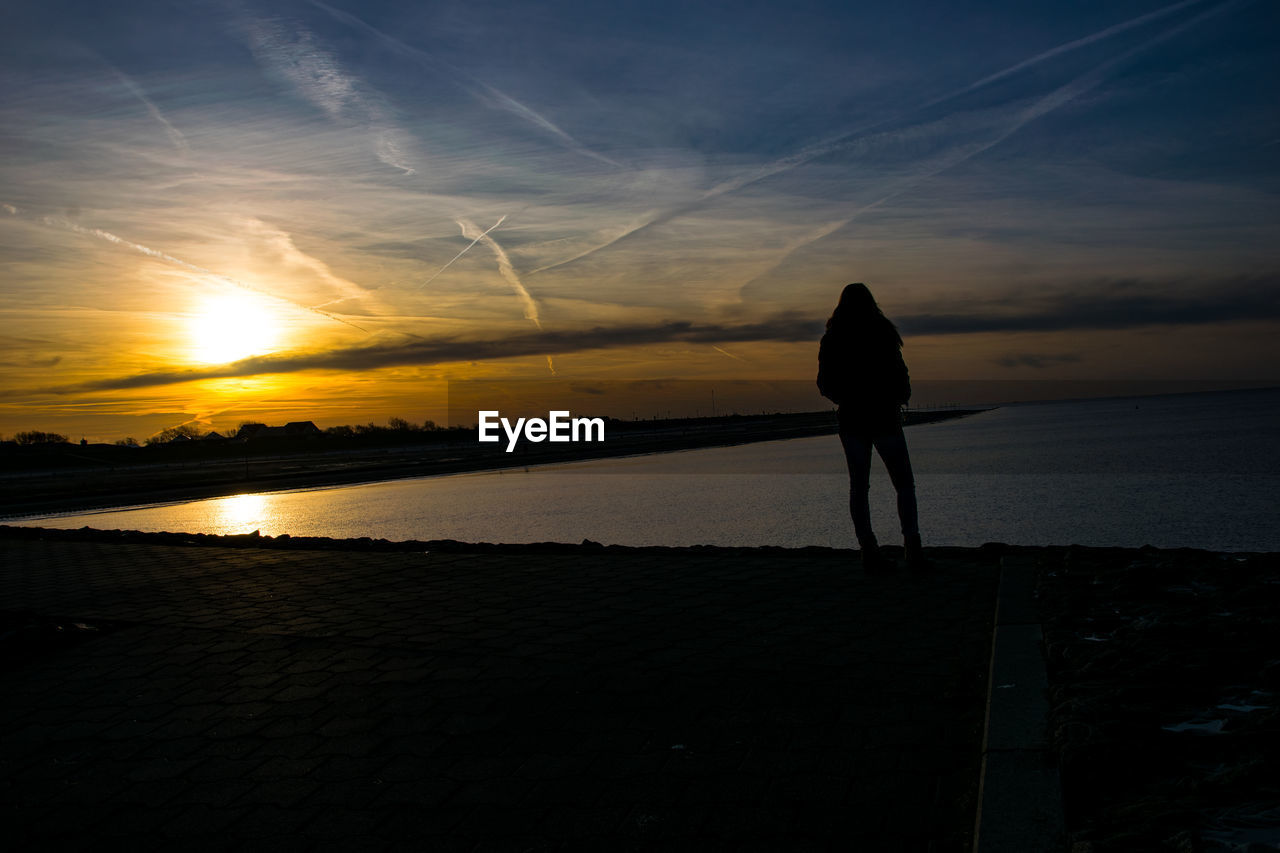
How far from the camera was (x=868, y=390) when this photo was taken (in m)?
7.04

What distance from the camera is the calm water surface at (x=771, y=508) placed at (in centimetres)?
1648

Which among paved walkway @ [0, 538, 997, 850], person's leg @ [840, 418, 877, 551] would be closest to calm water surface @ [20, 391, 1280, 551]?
person's leg @ [840, 418, 877, 551]

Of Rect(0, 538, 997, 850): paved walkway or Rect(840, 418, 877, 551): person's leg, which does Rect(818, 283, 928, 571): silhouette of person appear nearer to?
Rect(840, 418, 877, 551): person's leg

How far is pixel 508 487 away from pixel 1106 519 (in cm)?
1852

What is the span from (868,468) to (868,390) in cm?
61

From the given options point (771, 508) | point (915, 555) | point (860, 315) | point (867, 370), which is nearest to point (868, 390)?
point (867, 370)

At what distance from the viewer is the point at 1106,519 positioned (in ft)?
61.1

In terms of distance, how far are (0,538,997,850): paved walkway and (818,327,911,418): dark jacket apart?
135 cm

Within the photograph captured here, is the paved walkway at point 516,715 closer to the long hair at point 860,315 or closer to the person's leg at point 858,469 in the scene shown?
the person's leg at point 858,469

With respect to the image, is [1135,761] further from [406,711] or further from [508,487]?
[508,487]

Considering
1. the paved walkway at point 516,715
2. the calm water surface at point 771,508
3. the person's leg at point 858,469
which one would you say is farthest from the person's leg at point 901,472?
the calm water surface at point 771,508

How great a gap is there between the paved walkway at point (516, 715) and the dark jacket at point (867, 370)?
4.44 ft

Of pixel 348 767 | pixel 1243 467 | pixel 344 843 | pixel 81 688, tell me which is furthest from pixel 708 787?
pixel 1243 467

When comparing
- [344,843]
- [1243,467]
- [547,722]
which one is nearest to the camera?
[344,843]
